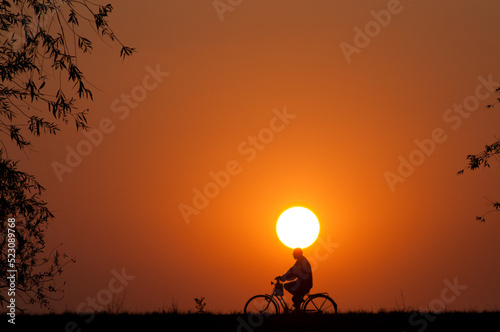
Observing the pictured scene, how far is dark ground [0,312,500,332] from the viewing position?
17531 mm

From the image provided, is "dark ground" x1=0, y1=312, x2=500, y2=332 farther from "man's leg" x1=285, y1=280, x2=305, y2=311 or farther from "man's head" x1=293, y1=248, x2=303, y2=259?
"man's head" x1=293, y1=248, x2=303, y2=259

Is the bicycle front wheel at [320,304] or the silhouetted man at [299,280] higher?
the silhouetted man at [299,280]

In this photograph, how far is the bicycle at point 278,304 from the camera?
20.1 m

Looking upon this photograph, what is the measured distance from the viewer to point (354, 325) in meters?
17.7

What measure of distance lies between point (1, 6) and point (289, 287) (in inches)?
431

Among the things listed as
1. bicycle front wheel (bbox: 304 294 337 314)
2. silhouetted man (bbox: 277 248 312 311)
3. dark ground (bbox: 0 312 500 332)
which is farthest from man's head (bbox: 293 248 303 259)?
dark ground (bbox: 0 312 500 332)

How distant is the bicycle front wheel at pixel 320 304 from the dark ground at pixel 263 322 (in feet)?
2.86

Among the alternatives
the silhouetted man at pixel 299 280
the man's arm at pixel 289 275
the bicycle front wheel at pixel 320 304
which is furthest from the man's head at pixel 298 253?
the bicycle front wheel at pixel 320 304

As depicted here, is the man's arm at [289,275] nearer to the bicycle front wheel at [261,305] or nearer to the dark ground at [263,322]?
the bicycle front wheel at [261,305]

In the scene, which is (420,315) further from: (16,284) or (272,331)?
(16,284)

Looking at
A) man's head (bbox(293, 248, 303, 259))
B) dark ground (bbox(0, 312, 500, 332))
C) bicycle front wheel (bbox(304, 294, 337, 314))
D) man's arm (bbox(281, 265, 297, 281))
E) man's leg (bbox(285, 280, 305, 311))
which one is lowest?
dark ground (bbox(0, 312, 500, 332))

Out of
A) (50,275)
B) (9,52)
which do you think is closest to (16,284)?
(50,275)

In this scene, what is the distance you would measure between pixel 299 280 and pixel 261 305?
1.45m

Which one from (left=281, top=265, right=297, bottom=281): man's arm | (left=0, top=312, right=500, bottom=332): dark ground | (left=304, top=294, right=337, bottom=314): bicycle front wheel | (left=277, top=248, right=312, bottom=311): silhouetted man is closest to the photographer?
(left=0, top=312, right=500, bottom=332): dark ground
